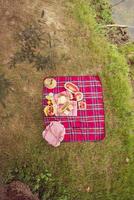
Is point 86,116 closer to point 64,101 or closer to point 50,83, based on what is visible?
point 64,101

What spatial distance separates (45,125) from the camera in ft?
22.7

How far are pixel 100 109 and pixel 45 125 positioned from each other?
873 millimetres

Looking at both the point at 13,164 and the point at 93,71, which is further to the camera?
the point at 93,71

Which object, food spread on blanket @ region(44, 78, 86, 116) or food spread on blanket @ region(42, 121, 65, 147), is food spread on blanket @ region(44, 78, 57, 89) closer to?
food spread on blanket @ region(44, 78, 86, 116)

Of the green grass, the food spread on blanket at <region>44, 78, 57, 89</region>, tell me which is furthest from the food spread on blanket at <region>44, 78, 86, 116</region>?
the green grass

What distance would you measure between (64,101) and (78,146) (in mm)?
708

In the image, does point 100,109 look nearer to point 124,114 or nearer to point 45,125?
point 124,114

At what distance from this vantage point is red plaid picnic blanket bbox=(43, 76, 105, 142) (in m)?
6.91

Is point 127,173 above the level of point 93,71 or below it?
below

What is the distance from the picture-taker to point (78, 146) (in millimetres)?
6941

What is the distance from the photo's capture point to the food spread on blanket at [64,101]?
22.8 feet

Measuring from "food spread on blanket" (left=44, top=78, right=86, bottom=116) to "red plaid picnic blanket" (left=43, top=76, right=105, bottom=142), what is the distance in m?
0.05

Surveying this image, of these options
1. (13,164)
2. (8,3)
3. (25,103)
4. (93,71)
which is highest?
(8,3)

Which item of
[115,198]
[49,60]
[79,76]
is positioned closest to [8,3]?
[49,60]
